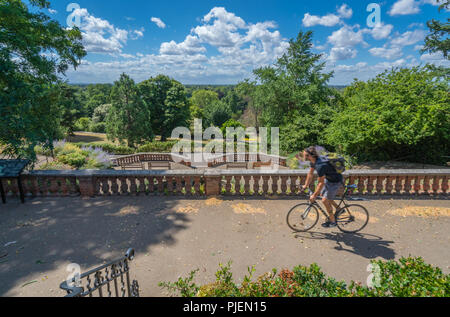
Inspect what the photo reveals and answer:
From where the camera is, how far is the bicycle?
562 centimetres

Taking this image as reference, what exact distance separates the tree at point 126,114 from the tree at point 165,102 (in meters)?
6.01

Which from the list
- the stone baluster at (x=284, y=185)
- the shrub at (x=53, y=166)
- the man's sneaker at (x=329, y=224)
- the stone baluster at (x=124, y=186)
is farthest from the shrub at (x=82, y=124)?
the man's sneaker at (x=329, y=224)

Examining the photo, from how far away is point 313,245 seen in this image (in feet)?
17.2

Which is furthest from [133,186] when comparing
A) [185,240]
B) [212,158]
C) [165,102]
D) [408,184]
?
[165,102]

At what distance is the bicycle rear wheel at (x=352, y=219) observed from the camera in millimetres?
5680

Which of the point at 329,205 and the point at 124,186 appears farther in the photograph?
the point at 124,186

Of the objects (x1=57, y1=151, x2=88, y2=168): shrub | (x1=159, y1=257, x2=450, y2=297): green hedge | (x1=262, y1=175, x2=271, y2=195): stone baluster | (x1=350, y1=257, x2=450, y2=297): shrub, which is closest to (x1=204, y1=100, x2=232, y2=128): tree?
(x1=57, y1=151, x2=88, y2=168): shrub

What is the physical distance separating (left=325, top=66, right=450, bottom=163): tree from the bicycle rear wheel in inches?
306

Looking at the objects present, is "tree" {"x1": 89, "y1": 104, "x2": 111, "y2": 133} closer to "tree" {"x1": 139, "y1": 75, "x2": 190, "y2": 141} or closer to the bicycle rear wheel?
"tree" {"x1": 139, "y1": 75, "x2": 190, "y2": 141}

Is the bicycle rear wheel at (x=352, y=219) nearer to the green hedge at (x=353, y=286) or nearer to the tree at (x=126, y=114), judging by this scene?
the green hedge at (x=353, y=286)

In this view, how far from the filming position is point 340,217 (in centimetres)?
570

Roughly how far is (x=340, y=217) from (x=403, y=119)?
9.10m

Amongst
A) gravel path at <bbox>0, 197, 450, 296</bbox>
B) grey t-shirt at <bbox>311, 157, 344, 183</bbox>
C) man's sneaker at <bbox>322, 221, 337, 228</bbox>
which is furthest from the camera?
man's sneaker at <bbox>322, 221, 337, 228</bbox>

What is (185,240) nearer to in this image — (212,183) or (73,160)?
(212,183)
